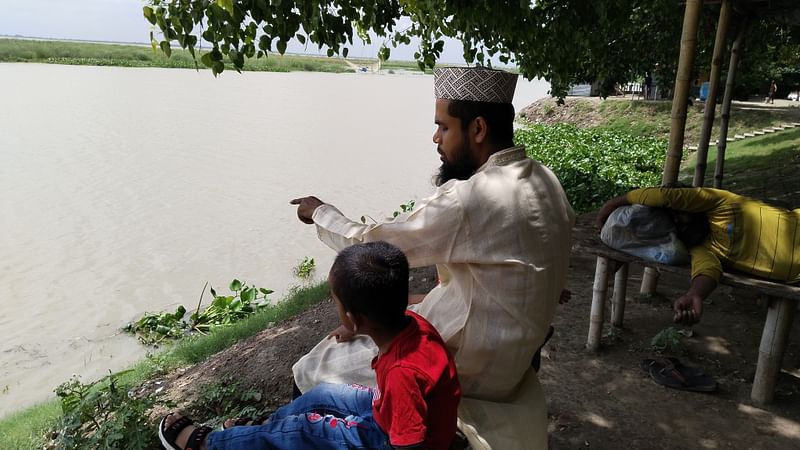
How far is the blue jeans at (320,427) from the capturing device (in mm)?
1726

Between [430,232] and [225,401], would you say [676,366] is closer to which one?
[430,232]

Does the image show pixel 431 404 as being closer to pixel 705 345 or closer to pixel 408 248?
pixel 408 248

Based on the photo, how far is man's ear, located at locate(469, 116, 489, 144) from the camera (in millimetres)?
1856

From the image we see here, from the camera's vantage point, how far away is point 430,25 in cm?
493

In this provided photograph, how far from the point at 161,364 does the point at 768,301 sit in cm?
439

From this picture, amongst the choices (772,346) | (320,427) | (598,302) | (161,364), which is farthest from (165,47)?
(772,346)

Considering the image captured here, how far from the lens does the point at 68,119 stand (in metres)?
19.6

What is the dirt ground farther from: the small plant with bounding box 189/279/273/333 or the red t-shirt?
the small plant with bounding box 189/279/273/333

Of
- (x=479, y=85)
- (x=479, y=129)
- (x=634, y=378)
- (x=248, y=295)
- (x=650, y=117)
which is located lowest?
(x=248, y=295)

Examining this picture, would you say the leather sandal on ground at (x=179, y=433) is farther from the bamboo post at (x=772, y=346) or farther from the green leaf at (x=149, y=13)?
the bamboo post at (x=772, y=346)

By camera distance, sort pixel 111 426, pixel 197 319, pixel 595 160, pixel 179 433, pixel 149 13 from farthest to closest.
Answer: pixel 595 160 < pixel 197 319 < pixel 149 13 < pixel 111 426 < pixel 179 433

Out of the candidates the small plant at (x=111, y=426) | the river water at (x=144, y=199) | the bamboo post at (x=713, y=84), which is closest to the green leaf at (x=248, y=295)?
the river water at (x=144, y=199)

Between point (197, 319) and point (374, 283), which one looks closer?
point (374, 283)

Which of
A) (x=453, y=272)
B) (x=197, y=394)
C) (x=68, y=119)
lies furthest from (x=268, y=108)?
(x=453, y=272)
